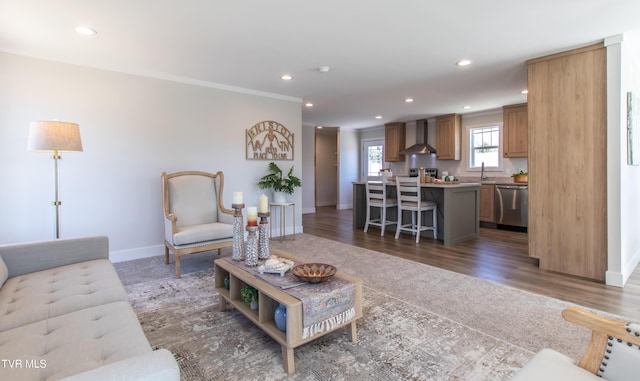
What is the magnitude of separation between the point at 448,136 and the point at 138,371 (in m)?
7.22

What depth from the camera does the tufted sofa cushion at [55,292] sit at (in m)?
1.50

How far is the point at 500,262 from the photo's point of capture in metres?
3.76

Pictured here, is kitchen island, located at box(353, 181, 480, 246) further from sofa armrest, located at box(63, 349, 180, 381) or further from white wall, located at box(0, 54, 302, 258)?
sofa armrest, located at box(63, 349, 180, 381)

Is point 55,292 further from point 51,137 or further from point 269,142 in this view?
point 269,142

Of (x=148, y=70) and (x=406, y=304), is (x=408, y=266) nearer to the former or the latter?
(x=406, y=304)

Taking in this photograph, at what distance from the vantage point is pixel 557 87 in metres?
3.31

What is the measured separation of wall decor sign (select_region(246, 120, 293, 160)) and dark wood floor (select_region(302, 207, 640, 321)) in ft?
4.87

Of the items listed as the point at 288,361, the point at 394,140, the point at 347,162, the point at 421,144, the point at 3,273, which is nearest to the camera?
the point at 288,361

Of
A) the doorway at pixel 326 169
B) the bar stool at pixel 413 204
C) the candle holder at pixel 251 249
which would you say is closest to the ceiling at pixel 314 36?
the bar stool at pixel 413 204

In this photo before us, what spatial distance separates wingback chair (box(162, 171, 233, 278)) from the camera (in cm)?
332

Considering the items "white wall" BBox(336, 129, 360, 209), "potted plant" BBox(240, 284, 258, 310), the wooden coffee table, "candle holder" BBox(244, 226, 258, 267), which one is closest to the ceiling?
"candle holder" BBox(244, 226, 258, 267)

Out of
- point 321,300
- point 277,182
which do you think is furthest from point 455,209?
point 321,300

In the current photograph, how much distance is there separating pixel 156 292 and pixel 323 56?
281 cm

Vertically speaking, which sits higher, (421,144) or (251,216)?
(421,144)
